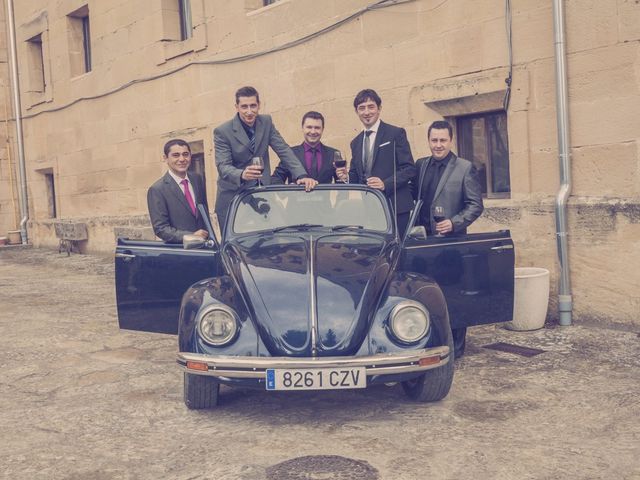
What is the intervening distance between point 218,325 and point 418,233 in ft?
5.73

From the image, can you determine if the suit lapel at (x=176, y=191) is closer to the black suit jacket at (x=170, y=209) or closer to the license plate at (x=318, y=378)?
the black suit jacket at (x=170, y=209)

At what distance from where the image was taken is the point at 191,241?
5359 mm

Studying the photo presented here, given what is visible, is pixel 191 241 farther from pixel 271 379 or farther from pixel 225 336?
pixel 271 379

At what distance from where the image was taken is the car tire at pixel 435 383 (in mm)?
4590

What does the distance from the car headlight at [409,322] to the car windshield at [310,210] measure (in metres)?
1.17

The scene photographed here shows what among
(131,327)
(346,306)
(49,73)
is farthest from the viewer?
(49,73)

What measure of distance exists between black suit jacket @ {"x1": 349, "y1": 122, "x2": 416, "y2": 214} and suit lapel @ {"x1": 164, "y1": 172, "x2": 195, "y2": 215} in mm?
1465

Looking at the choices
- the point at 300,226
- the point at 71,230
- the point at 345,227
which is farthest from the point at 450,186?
the point at 71,230

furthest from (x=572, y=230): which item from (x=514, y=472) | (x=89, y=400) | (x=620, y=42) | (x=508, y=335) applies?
(x=89, y=400)

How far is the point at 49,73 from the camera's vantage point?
16750 millimetres

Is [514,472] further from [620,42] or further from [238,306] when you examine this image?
[620,42]

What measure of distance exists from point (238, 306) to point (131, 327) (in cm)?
130

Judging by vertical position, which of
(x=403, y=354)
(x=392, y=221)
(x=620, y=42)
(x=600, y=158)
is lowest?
(x=403, y=354)

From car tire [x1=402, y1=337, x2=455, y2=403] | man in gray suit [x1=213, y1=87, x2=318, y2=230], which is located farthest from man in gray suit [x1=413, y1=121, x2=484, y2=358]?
car tire [x1=402, y1=337, x2=455, y2=403]
